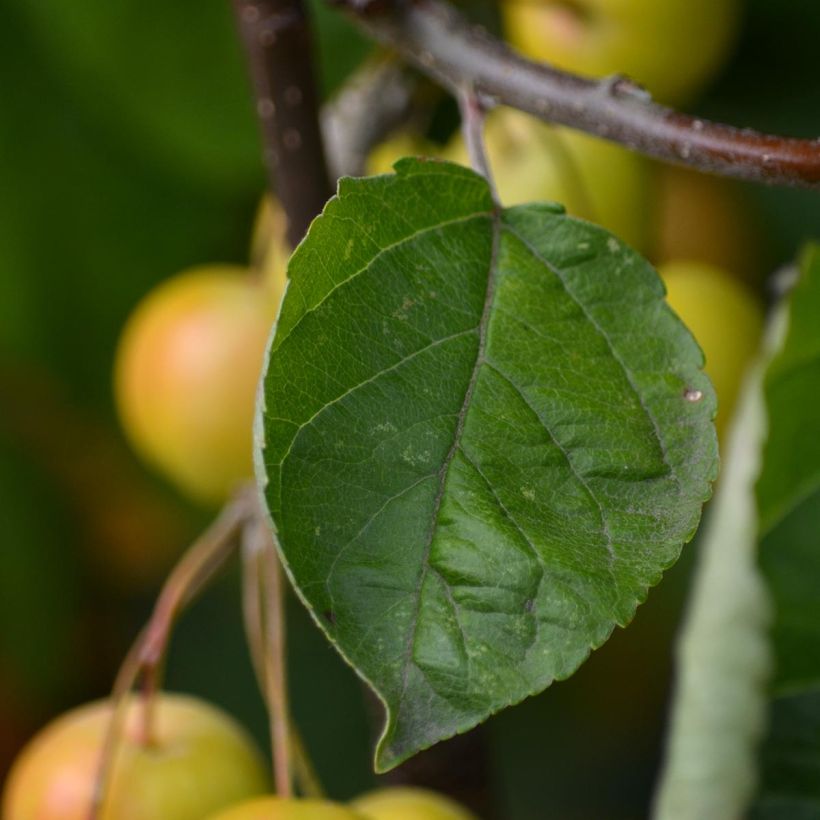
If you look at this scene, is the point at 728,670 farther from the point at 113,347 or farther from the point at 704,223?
the point at 113,347

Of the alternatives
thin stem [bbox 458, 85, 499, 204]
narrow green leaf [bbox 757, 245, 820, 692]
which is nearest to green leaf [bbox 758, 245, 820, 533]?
narrow green leaf [bbox 757, 245, 820, 692]

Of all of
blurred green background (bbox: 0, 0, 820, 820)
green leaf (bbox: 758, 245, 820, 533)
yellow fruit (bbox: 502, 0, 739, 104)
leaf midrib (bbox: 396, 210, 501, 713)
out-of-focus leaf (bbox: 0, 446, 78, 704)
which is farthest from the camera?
out-of-focus leaf (bbox: 0, 446, 78, 704)

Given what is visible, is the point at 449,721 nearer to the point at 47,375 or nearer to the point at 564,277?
the point at 564,277

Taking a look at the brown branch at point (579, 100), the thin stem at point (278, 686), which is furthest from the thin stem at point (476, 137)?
the thin stem at point (278, 686)

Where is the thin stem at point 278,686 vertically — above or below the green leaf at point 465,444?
below

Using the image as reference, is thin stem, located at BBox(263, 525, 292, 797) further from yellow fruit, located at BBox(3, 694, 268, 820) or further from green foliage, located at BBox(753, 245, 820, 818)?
green foliage, located at BBox(753, 245, 820, 818)

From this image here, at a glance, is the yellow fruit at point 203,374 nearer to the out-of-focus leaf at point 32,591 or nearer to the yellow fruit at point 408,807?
the yellow fruit at point 408,807

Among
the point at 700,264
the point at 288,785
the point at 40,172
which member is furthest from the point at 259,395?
the point at 40,172
